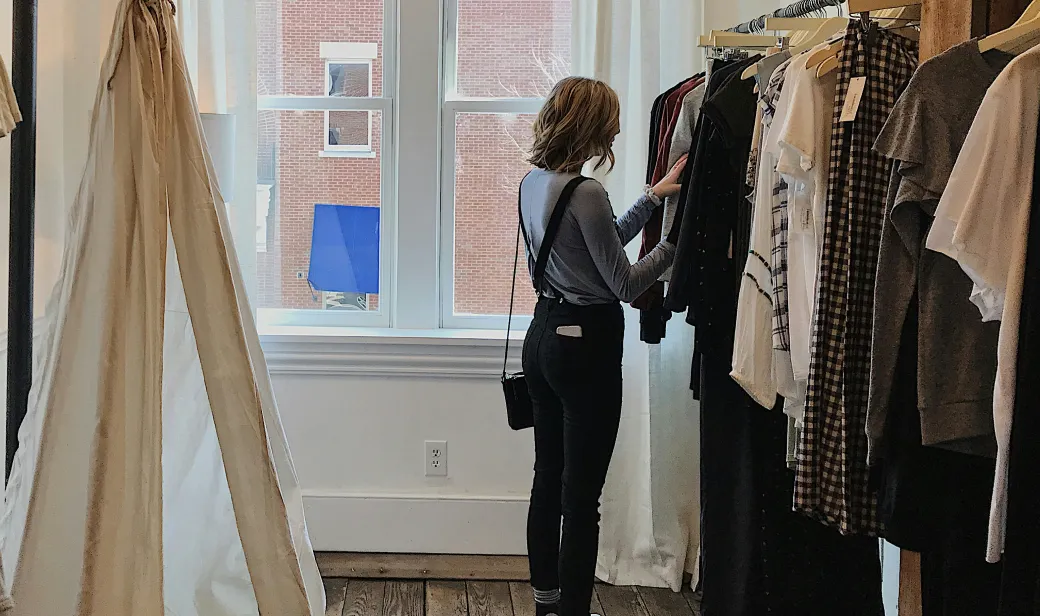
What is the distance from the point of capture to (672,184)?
222 cm

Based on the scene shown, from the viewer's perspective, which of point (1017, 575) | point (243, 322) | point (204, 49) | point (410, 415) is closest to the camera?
point (1017, 575)

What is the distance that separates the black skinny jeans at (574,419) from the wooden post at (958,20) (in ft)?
2.67

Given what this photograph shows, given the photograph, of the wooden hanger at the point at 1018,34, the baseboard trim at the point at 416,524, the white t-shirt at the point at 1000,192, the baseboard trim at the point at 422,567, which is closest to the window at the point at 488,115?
the baseboard trim at the point at 416,524

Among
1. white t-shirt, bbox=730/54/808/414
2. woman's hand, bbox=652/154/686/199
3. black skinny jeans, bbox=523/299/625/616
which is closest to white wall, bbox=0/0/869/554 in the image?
black skinny jeans, bbox=523/299/625/616

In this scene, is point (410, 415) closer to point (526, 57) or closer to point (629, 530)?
point (629, 530)

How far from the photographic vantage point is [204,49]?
2.85 m

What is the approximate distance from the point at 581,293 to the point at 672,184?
1.07 ft

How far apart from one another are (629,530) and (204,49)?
193cm

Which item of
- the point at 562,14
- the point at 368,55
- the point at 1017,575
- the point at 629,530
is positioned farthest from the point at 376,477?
the point at 1017,575

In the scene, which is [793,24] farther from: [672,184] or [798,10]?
[672,184]

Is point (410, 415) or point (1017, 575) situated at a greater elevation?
point (1017, 575)

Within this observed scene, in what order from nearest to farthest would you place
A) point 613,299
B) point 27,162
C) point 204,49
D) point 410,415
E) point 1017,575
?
point 1017,575 < point 27,162 < point 613,299 < point 204,49 < point 410,415

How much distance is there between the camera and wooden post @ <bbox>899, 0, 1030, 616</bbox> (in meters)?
1.49

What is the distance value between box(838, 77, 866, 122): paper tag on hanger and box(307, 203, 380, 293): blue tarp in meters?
1.95
